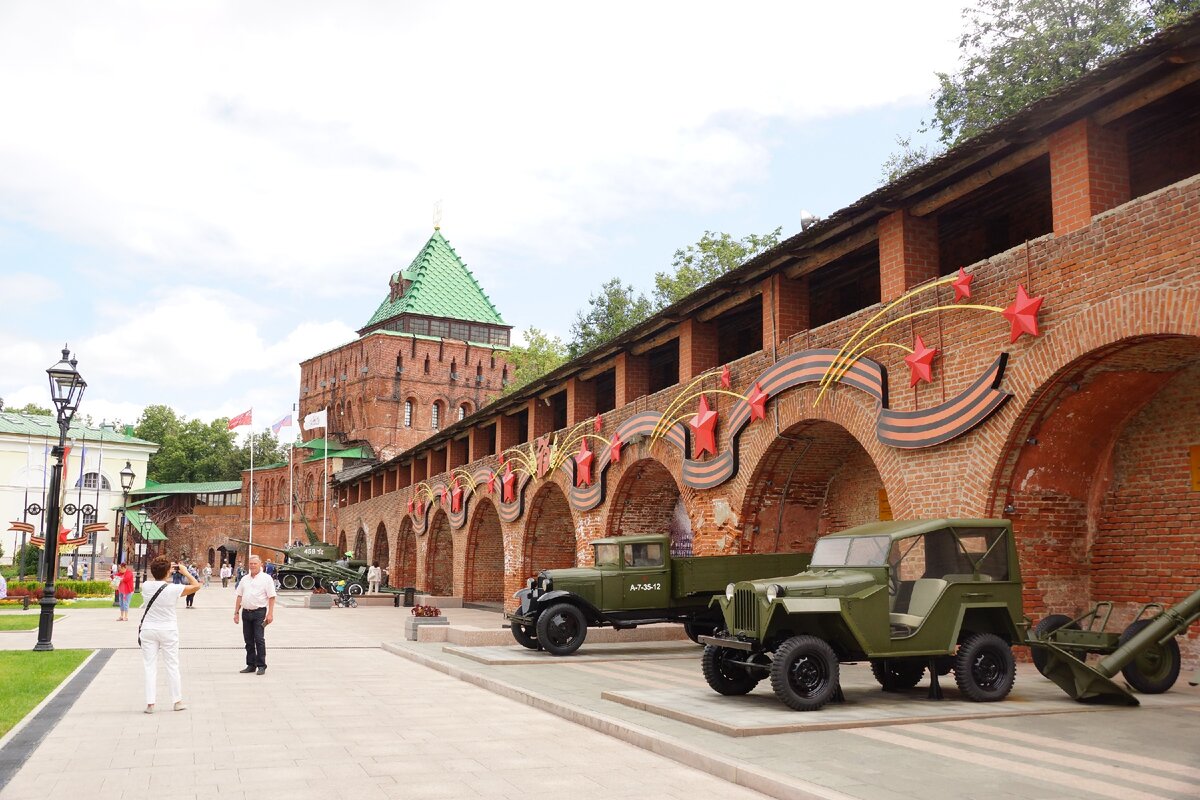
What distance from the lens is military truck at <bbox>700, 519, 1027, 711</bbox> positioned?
27.6ft

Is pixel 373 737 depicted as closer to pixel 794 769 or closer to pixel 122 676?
pixel 794 769

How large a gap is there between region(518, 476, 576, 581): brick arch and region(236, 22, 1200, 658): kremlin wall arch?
4433mm

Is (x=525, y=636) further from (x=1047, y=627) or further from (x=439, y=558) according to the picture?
(x=439, y=558)

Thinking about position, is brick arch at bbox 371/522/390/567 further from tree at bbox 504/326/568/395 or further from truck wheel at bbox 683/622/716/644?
truck wheel at bbox 683/622/716/644

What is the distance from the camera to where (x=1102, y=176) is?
10086 millimetres

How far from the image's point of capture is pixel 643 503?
67.6 feet

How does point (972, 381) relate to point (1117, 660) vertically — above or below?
above

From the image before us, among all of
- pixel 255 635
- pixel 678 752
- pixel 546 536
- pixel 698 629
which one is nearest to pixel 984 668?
pixel 678 752

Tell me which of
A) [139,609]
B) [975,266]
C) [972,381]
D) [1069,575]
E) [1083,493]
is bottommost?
[139,609]

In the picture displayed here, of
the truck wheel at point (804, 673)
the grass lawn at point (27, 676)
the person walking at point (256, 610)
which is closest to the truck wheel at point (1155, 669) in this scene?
the truck wheel at point (804, 673)

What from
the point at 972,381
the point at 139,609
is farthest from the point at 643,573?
the point at 139,609

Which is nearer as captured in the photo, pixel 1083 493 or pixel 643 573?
pixel 1083 493

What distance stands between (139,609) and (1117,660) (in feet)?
89.8

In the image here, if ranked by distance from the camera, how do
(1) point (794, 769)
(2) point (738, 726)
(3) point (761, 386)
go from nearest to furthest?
(1) point (794, 769) → (2) point (738, 726) → (3) point (761, 386)
